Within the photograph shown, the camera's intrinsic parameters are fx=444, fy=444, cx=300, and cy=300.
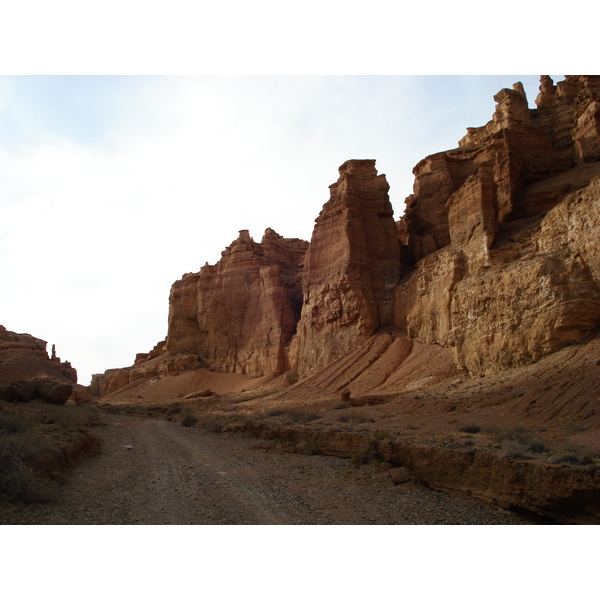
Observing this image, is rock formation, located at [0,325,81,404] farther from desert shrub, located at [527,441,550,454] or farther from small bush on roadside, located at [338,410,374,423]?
desert shrub, located at [527,441,550,454]

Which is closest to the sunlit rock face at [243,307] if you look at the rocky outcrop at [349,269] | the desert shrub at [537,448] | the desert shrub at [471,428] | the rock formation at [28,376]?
the rocky outcrop at [349,269]

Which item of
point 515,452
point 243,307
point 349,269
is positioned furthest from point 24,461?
point 243,307

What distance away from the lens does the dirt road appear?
6.62 metres

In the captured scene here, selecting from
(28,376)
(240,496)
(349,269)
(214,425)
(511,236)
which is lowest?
(240,496)

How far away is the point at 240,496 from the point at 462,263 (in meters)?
25.0

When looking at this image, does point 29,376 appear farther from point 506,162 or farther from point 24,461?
point 506,162

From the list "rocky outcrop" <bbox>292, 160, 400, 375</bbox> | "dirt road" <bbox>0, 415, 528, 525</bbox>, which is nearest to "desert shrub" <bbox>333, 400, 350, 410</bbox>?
"dirt road" <bbox>0, 415, 528, 525</bbox>

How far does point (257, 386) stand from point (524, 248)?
31.1m

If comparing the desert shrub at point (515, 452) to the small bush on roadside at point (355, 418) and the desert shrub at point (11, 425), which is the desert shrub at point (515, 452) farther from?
the desert shrub at point (11, 425)

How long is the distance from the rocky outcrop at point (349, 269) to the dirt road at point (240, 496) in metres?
25.5

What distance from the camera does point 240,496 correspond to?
8.04 m

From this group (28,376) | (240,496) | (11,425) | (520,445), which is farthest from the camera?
(28,376)

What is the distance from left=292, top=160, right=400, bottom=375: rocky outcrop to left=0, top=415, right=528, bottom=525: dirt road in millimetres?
25470

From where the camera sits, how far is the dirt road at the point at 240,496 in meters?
6.62
